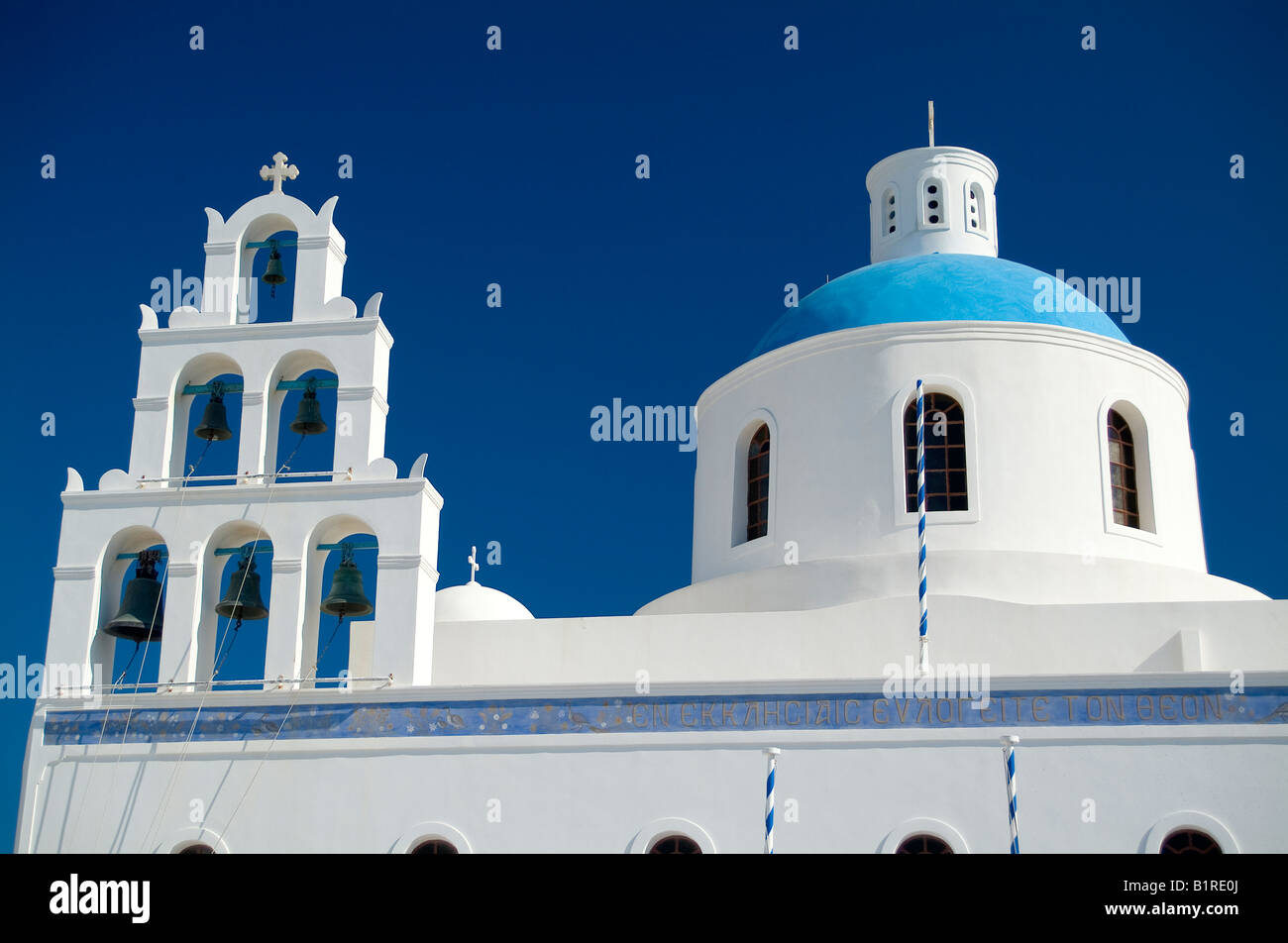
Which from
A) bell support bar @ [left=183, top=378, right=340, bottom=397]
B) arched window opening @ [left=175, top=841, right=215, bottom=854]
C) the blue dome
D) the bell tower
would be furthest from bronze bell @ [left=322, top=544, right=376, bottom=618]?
the blue dome

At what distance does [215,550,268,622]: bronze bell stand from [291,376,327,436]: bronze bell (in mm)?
1247

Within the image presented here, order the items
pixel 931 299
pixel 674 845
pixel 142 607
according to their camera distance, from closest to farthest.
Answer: pixel 674 845 < pixel 142 607 < pixel 931 299

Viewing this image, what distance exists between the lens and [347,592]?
1424cm

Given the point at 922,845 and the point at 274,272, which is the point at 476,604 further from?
the point at 922,845

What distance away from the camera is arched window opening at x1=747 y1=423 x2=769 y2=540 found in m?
17.3

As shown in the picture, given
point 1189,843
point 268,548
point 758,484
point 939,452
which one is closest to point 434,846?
point 268,548

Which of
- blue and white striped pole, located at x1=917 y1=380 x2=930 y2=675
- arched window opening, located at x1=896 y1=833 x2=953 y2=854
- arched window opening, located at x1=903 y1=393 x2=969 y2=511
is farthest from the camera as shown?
arched window opening, located at x1=903 y1=393 x2=969 y2=511

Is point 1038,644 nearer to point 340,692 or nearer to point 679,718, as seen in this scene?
point 679,718

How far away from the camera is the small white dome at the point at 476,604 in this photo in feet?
66.7

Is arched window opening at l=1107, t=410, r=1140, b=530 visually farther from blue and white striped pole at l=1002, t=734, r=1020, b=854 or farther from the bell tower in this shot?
the bell tower

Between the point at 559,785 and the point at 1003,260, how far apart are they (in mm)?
9001

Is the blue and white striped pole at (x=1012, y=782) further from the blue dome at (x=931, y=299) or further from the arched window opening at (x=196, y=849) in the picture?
the arched window opening at (x=196, y=849)

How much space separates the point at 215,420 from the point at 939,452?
721cm
